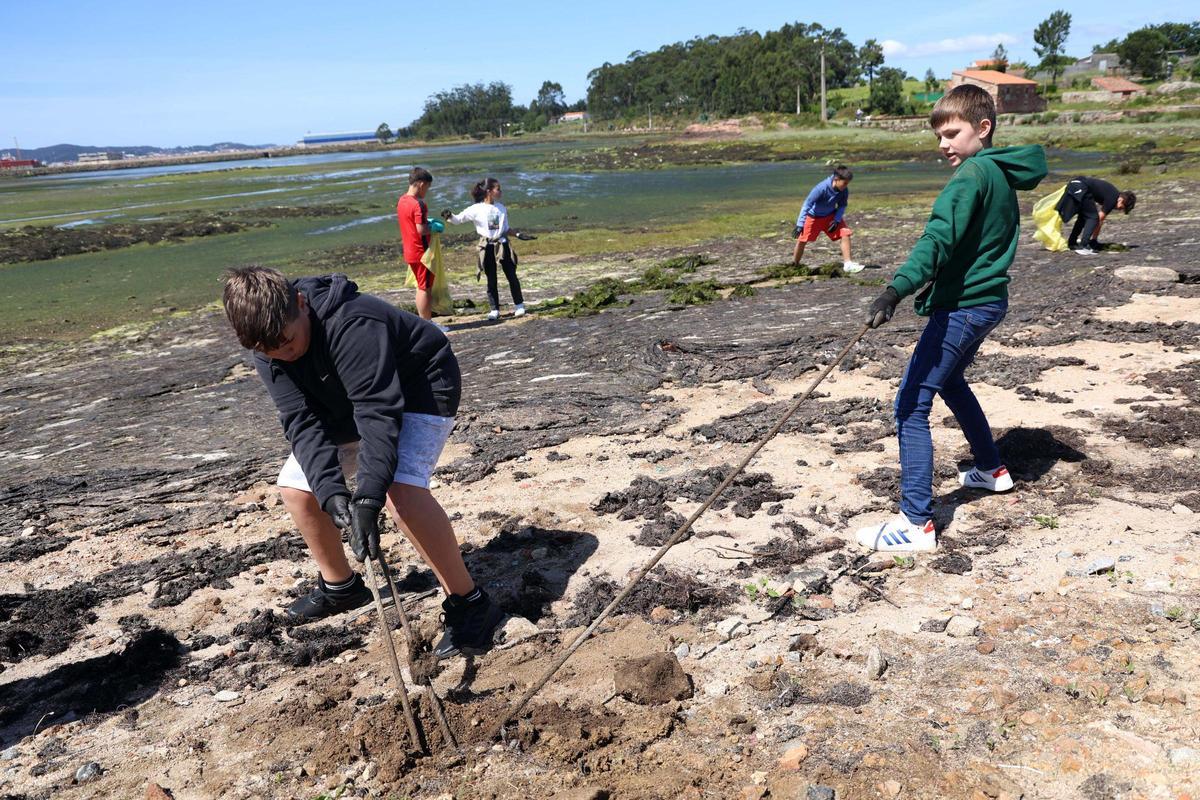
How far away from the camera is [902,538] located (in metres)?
3.75

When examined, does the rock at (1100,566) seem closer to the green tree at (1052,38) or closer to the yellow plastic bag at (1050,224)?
the yellow plastic bag at (1050,224)

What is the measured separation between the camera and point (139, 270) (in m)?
17.8

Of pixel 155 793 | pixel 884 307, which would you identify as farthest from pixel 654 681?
pixel 884 307

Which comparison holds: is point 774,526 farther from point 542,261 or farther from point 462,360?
point 542,261

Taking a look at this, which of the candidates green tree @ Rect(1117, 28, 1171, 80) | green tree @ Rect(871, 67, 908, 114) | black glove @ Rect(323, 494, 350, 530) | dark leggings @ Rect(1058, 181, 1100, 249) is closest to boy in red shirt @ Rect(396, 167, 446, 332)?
black glove @ Rect(323, 494, 350, 530)

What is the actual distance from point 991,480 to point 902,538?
798 mm

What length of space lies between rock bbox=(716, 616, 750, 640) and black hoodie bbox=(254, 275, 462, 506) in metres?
1.44

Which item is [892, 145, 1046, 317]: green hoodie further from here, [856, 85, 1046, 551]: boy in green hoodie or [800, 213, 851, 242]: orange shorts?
[800, 213, 851, 242]: orange shorts

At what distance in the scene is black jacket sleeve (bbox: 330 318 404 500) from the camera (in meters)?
3.02

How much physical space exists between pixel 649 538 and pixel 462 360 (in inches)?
177

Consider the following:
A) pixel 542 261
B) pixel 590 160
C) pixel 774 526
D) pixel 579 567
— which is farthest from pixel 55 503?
pixel 590 160

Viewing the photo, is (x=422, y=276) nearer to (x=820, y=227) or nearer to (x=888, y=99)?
(x=820, y=227)

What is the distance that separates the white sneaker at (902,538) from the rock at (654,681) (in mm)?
1274

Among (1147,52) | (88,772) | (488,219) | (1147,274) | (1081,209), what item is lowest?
(88,772)
